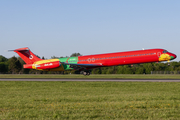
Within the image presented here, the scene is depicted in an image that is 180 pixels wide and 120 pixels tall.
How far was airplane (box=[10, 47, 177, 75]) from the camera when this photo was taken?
4256 centimetres

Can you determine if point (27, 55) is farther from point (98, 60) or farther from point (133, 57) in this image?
point (133, 57)

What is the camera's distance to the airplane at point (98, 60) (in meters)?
Result: 42.6

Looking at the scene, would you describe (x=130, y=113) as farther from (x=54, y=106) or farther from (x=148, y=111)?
(x=54, y=106)

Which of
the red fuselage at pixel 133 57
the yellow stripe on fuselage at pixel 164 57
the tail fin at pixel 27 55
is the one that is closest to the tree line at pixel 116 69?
the tail fin at pixel 27 55

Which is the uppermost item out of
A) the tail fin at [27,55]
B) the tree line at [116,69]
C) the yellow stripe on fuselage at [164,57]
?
the tail fin at [27,55]

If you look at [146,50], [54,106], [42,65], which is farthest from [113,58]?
[54,106]

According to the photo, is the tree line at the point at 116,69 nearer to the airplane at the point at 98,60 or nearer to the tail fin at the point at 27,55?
the tail fin at the point at 27,55

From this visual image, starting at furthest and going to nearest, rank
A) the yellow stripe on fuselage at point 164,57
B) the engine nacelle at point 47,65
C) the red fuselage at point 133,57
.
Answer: the engine nacelle at point 47,65
the red fuselage at point 133,57
the yellow stripe on fuselage at point 164,57

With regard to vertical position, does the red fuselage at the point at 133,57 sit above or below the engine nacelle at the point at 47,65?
above

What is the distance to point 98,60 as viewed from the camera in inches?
1815

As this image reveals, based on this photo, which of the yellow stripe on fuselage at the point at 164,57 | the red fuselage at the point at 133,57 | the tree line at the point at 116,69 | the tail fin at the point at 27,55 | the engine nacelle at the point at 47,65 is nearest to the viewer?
the yellow stripe on fuselage at the point at 164,57

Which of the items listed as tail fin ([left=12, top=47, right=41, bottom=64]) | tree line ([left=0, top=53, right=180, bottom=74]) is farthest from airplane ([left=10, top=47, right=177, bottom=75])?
tree line ([left=0, top=53, right=180, bottom=74])

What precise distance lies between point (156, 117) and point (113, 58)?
3464 centimetres

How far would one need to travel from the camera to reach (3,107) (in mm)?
12391
